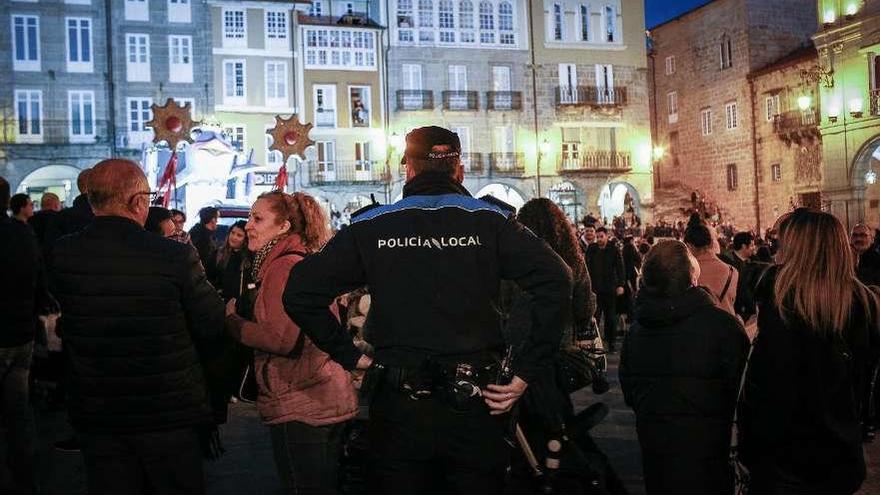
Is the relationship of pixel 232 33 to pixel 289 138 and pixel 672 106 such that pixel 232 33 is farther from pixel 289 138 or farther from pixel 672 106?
pixel 672 106

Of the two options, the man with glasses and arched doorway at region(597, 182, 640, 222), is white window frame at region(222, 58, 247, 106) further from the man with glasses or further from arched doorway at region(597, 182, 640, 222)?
the man with glasses

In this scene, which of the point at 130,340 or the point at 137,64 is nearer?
the point at 130,340

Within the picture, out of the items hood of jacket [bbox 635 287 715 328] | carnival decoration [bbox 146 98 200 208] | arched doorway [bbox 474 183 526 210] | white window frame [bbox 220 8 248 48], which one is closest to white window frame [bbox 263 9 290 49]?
white window frame [bbox 220 8 248 48]

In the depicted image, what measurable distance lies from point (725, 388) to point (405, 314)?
1.80m

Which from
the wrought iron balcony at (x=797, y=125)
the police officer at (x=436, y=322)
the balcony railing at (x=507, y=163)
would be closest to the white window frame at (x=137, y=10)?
the balcony railing at (x=507, y=163)

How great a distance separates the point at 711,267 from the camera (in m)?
6.50

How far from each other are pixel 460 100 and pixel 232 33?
1009 cm

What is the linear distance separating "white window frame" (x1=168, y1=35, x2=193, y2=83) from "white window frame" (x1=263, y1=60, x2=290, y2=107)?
10.0 ft

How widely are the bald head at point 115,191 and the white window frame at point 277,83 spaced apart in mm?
32900

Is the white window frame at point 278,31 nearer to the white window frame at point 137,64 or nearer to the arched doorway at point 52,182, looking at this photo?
the white window frame at point 137,64

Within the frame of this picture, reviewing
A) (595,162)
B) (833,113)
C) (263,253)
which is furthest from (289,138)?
(595,162)

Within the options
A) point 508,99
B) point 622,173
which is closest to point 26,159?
point 508,99

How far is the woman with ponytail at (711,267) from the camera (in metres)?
6.42

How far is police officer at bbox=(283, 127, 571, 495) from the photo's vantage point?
2980 mm
